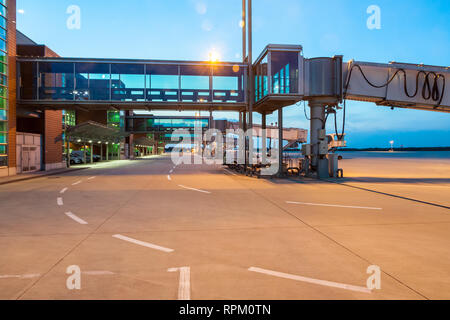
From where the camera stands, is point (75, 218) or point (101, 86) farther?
point (101, 86)

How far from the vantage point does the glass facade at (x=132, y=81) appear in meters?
20.5

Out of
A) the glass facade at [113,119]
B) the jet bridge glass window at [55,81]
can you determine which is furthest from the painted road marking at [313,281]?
the glass facade at [113,119]

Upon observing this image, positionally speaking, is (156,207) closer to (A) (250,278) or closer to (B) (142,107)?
(A) (250,278)

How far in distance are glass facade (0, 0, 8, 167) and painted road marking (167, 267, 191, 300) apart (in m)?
21.4

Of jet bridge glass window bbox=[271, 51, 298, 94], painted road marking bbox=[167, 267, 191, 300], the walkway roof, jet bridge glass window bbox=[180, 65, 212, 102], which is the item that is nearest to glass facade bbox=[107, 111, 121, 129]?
the walkway roof

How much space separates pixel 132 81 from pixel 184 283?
781 inches

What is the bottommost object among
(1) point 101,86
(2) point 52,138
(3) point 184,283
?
(3) point 184,283

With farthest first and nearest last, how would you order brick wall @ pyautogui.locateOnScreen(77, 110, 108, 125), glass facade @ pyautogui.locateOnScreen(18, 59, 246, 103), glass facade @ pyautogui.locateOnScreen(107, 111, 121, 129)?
glass facade @ pyautogui.locateOnScreen(107, 111, 121, 129) → brick wall @ pyautogui.locateOnScreen(77, 110, 108, 125) → glass facade @ pyautogui.locateOnScreen(18, 59, 246, 103)

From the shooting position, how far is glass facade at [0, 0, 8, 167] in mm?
19328

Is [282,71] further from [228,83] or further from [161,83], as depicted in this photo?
[161,83]

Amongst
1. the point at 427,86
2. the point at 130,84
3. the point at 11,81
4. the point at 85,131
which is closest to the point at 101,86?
the point at 130,84

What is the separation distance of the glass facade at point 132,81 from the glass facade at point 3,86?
1.45 m

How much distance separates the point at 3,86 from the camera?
1952 centimetres

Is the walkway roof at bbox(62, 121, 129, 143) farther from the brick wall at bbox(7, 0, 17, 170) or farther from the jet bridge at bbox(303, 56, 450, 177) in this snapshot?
the jet bridge at bbox(303, 56, 450, 177)
